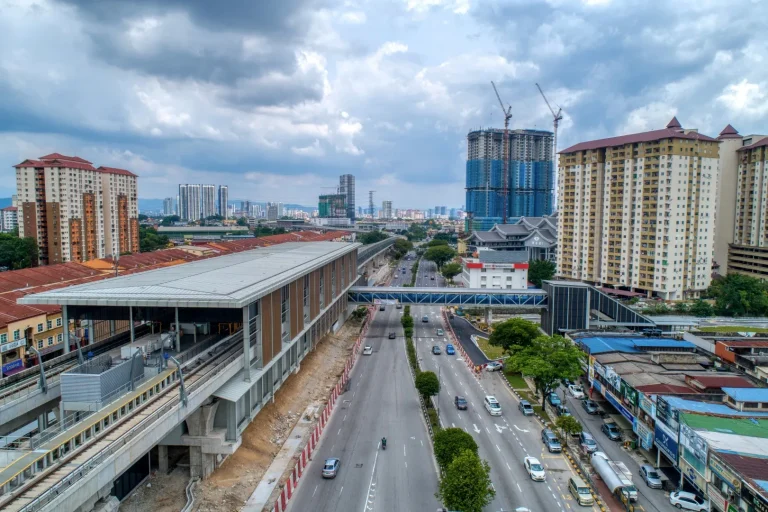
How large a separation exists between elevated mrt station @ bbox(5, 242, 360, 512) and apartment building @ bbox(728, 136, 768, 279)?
192 feet

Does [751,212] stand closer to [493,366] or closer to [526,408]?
[493,366]

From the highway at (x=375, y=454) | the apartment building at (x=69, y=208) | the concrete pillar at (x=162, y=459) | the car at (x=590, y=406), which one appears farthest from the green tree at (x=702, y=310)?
the apartment building at (x=69, y=208)

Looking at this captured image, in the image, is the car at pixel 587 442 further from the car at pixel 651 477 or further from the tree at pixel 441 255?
the tree at pixel 441 255

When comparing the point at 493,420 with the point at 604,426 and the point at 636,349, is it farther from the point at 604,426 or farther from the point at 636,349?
the point at 636,349

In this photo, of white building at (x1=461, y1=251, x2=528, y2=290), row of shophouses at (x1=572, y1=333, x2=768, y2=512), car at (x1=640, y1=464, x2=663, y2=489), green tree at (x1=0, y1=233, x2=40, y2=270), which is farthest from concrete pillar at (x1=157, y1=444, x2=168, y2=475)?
green tree at (x1=0, y1=233, x2=40, y2=270)

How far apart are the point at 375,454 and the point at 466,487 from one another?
22.5ft

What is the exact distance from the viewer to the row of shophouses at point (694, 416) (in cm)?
1664

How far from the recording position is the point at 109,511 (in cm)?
1434

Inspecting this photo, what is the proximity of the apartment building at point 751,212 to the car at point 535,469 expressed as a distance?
55.4 metres

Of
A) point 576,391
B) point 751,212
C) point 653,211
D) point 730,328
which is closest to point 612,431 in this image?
point 576,391

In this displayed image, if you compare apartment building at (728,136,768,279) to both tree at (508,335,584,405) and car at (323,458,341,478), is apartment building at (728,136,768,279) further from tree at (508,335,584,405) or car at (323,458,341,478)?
car at (323,458,341,478)

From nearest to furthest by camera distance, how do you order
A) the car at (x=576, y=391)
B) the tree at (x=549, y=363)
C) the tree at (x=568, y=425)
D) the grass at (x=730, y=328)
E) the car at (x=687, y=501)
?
1. the car at (x=687, y=501)
2. the tree at (x=568, y=425)
3. the tree at (x=549, y=363)
4. the car at (x=576, y=391)
5. the grass at (x=730, y=328)

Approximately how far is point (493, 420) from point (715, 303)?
39.7 m

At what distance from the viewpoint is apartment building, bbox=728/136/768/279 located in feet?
199
